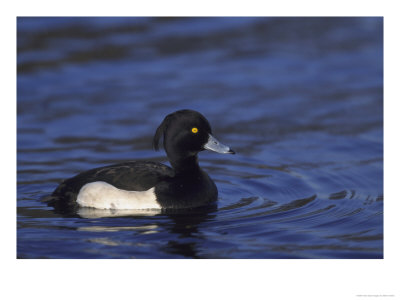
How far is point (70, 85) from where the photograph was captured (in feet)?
43.5

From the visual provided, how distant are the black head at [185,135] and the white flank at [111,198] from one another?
1.93 feet

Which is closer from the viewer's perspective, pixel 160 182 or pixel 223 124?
pixel 160 182

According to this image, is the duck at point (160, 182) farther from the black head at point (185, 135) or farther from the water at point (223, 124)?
the water at point (223, 124)

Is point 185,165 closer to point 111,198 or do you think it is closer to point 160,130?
point 160,130

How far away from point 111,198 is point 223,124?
4.09 m

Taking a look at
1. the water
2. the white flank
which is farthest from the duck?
the water

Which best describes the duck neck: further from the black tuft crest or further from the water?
the water

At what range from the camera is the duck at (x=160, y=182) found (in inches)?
303

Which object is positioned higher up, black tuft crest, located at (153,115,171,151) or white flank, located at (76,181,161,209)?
black tuft crest, located at (153,115,171,151)

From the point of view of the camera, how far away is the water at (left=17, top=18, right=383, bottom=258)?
6996 mm

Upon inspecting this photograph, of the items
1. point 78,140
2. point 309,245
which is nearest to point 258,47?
point 78,140

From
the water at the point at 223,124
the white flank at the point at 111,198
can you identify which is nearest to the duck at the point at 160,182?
the white flank at the point at 111,198

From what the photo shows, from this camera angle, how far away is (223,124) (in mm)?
11461

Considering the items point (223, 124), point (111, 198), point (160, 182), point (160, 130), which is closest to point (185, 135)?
point (160, 130)
